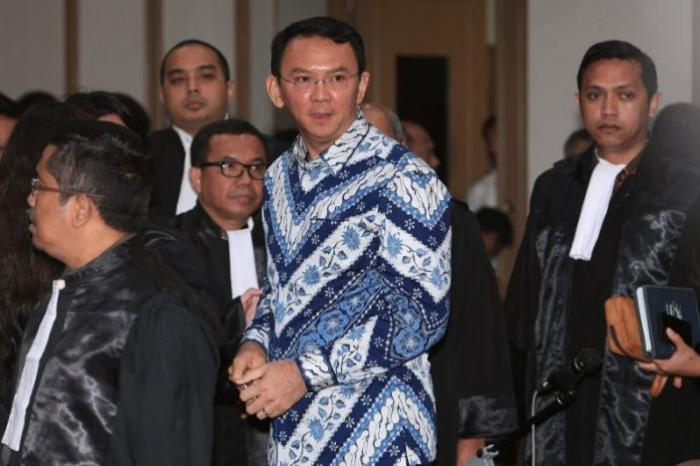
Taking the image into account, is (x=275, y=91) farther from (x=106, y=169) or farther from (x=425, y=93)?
(x=425, y=93)

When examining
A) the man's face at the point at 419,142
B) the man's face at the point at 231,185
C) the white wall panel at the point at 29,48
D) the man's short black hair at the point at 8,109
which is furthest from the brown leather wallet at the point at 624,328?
the white wall panel at the point at 29,48

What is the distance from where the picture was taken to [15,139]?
11.0ft

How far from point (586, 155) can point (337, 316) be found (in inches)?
67.0

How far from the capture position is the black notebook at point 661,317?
3.37 m

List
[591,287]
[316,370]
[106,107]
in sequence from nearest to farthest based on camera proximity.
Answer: [316,370] → [106,107] → [591,287]

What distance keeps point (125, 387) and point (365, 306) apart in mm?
488

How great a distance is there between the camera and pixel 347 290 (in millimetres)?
2727

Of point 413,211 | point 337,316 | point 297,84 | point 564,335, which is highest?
point 297,84

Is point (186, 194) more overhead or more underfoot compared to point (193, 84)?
more underfoot

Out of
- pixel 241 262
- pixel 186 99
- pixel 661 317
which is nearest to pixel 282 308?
pixel 661 317

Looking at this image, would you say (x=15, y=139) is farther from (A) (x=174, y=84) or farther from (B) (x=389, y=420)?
(A) (x=174, y=84)

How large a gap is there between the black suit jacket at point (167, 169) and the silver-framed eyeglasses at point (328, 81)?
1.87 m

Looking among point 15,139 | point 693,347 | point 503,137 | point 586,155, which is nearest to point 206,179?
point 15,139

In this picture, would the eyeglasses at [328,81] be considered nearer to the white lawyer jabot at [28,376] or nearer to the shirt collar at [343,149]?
the shirt collar at [343,149]
